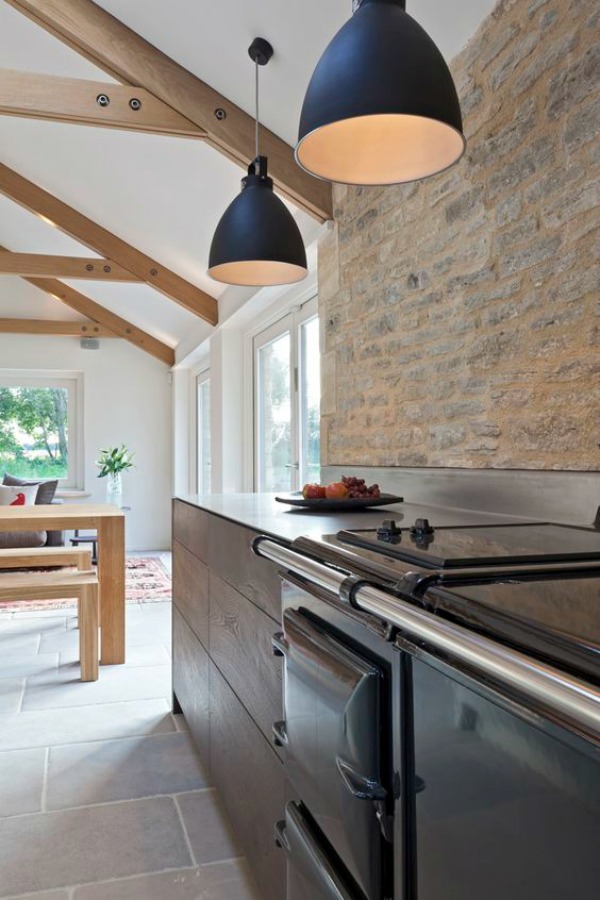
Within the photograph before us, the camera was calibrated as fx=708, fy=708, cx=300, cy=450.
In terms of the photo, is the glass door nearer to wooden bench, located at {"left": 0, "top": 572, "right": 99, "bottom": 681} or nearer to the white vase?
wooden bench, located at {"left": 0, "top": 572, "right": 99, "bottom": 681}

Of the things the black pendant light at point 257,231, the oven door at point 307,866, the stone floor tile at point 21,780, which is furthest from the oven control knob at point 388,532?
the stone floor tile at point 21,780

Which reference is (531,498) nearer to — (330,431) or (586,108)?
(586,108)

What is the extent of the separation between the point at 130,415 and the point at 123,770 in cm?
649

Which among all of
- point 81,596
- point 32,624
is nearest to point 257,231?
point 81,596

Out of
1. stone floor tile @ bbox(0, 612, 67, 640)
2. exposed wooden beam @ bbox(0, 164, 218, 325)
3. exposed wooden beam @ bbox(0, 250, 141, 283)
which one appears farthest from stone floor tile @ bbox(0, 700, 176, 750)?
exposed wooden beam @ bbox(0, 250, 141, 283)

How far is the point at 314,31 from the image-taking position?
2699mm

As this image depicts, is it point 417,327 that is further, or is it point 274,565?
point 417,327

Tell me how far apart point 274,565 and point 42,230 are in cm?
624

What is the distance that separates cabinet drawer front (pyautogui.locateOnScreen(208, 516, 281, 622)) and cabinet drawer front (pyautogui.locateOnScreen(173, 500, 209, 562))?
0.11 metres

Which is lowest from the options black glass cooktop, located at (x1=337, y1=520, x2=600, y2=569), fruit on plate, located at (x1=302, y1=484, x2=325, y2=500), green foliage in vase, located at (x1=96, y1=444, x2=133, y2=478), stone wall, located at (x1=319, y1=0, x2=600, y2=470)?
black glass cooktop, located at (x1=337, y1=520, x2=600, y2=569)

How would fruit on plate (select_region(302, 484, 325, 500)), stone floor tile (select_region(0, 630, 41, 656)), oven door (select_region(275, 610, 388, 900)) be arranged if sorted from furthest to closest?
1. stone floor tile (select_region(0, 630, 41, 656))
2. fruit on plate (select_region(302, 484, 325, 500))
3. oven door (select_region(275, 610, 388, 900))

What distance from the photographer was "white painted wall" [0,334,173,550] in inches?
330

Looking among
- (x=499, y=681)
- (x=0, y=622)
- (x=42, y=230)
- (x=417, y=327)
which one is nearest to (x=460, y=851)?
(x=499, y=681)

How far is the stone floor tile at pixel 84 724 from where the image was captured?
2.77 m
